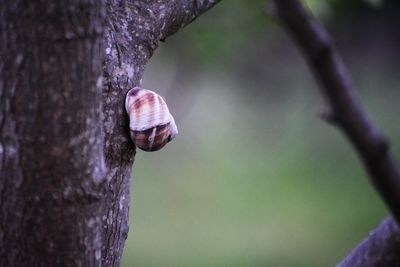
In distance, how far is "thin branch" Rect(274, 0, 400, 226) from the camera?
1.11m

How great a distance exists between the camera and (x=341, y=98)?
1150 mm

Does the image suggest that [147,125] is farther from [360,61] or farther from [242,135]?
[360,61]

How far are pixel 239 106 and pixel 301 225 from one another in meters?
5.17

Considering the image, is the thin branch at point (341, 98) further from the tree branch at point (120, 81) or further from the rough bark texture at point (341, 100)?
the tree branch at point (120, 81)

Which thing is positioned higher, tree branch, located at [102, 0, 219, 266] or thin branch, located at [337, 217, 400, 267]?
tree branch, located at [102, 0, 219, 266]

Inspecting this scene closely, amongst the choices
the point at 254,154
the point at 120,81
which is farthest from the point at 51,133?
the point at 254,154

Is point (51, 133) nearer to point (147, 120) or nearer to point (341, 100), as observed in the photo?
point (147, 120)

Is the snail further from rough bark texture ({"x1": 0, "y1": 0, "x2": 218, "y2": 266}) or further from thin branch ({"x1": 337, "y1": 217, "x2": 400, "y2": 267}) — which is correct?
thin branch ({"x1": 337, "y1": 217, "x2": 400, "y2": 267})

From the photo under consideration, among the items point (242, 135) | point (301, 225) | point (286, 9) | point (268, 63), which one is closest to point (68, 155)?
point (286, 9)

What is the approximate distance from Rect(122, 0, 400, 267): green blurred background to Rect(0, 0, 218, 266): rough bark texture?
256 cm

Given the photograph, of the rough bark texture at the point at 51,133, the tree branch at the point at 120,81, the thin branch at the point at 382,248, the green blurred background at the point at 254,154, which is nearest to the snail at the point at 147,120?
the tree branch at the point at 120,81

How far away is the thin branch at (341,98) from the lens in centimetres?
111

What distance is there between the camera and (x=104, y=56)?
5.96 ft

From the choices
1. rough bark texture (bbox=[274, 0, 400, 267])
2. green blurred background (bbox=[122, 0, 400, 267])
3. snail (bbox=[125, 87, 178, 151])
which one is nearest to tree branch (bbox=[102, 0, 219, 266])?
snail (bbox=[125, 87, 178, 151])
